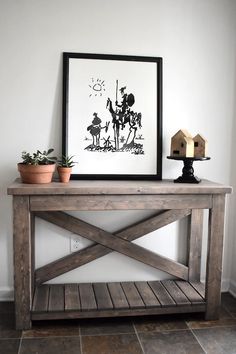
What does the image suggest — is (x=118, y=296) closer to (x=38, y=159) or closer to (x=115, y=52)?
(x=38, y=159)

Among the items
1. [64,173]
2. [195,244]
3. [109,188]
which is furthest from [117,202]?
[195,244]

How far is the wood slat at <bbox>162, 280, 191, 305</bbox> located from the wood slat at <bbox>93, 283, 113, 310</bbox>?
417mm

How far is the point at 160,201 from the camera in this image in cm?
213

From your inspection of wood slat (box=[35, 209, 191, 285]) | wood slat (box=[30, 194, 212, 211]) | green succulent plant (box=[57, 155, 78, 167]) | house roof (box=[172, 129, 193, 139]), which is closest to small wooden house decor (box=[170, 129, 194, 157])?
house roof (box=[172, 129, 193, 139])

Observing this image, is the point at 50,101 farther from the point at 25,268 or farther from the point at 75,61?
the point at 25,268

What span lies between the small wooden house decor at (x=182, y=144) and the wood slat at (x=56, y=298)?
3.82 feet

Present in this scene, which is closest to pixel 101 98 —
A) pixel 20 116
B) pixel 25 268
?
pixel 20 116

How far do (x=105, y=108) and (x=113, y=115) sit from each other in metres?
0.07

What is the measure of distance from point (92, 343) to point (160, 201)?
2.93ft

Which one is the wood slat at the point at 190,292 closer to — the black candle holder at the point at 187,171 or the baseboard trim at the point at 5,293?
the black candle holder at the point at 187,171

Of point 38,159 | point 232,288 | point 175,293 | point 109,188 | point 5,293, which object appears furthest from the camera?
point 232,288

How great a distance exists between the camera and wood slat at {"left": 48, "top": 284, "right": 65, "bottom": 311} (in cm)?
215

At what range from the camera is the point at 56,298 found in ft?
7.44

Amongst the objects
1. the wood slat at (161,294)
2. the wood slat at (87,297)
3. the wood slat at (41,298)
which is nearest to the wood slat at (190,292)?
the wood slat at (161,294)
